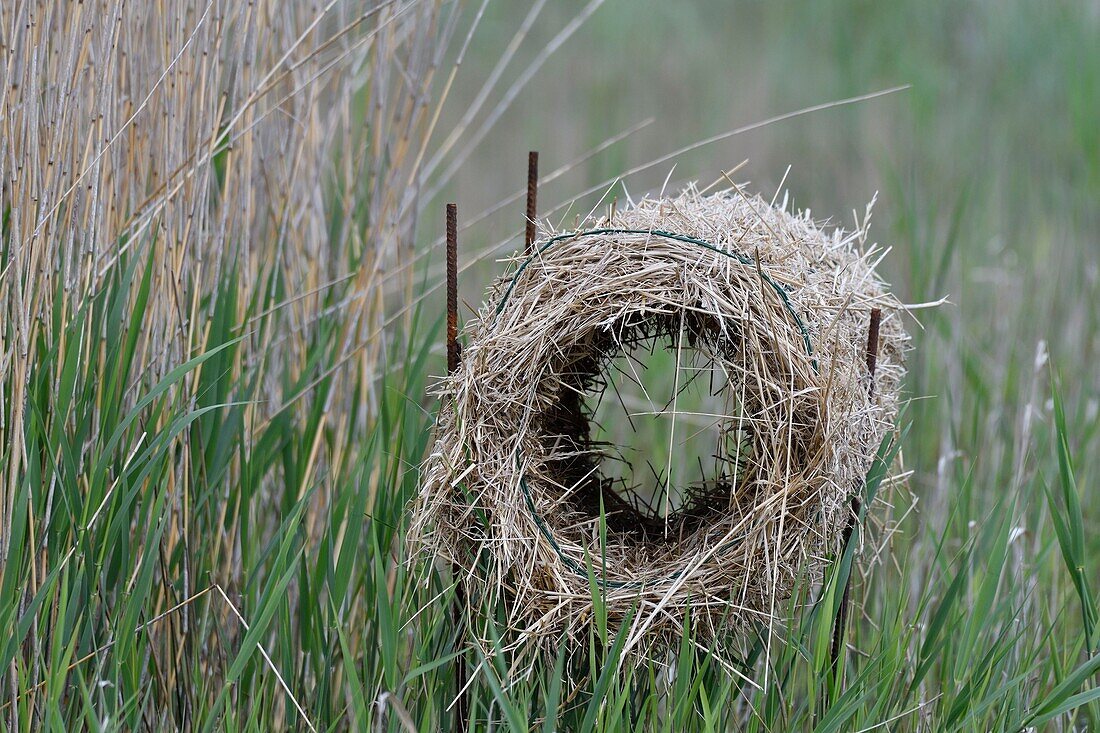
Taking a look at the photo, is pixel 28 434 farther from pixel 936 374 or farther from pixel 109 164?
pixel 936 374

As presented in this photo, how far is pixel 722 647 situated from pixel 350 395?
3.34ft

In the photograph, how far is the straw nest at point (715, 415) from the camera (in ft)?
4.69

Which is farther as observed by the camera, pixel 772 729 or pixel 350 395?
pixel 350 395

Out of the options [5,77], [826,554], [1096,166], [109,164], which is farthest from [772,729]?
[1096,166]

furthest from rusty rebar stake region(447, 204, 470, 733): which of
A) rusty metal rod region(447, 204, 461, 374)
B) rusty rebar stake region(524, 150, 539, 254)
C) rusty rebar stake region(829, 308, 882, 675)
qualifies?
rusty rebar stake region(829, 308, 882, 675)

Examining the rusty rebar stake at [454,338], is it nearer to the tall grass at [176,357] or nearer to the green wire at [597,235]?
the green wire at [597,235]

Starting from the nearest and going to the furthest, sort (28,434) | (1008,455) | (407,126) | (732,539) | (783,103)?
1. (732,539)
2. (28,434)
3. (407,126)
4. (1008,455)
5. (783,103)

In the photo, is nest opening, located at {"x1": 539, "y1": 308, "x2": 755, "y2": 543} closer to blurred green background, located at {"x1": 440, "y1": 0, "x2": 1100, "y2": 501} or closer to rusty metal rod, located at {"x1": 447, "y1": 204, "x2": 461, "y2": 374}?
rusty metal rod, located at {"x1": 447, "y1": 204, "x2": 461, "y2": 374}

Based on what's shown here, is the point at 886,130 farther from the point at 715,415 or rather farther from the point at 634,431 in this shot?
the point at 715,415

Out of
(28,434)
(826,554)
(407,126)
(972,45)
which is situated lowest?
(826,554)

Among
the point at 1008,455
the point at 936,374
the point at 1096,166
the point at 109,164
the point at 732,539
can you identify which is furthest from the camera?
the point at 1096,166

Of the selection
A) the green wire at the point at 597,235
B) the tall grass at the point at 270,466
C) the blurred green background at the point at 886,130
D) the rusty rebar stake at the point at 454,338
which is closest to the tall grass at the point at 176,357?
the tall grass at the point at 270,466

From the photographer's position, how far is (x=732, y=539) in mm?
1471

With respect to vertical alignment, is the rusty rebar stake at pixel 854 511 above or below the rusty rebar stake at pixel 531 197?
below
